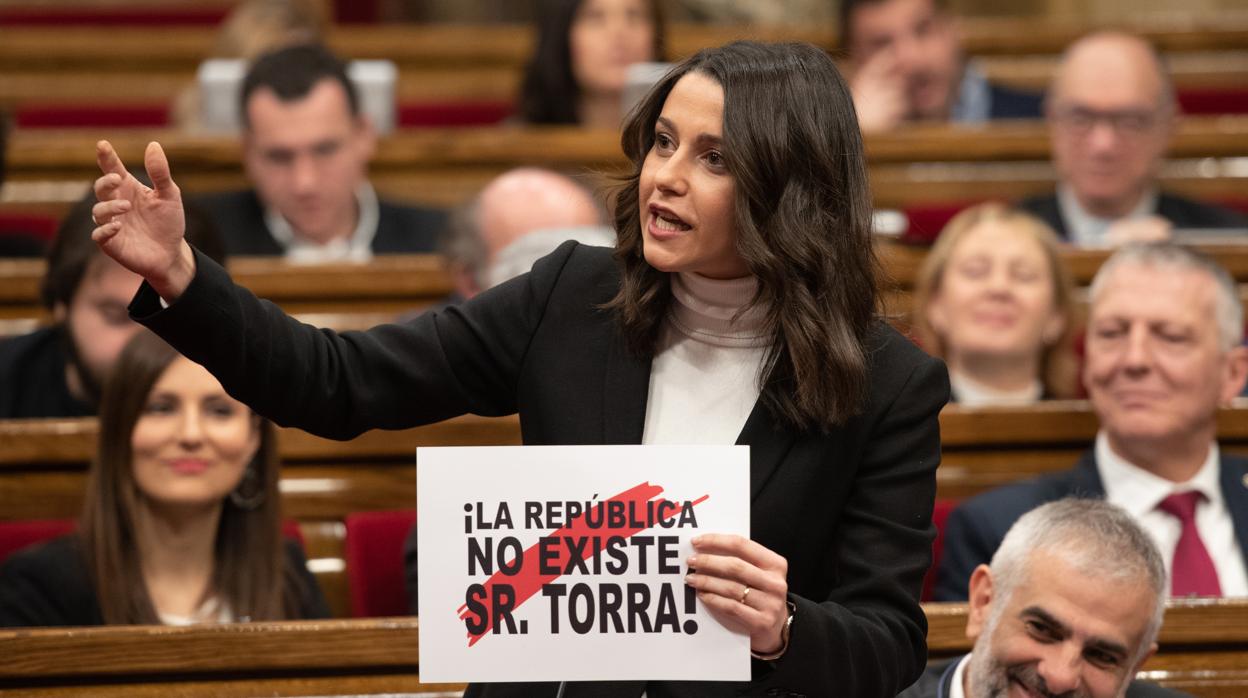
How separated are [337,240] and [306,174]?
23cm

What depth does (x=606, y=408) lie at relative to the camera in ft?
5.25

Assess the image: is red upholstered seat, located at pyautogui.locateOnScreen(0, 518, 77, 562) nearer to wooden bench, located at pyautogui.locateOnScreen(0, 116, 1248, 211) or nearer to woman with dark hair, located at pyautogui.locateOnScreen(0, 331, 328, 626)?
woman with dark hair, located at pyautogui.locateOnScreen(0, 331, 328, 626)

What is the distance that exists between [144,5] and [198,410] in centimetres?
426

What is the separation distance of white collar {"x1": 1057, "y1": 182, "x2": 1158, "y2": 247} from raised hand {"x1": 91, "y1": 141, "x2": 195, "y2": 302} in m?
3.09

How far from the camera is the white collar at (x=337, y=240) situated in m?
4.15

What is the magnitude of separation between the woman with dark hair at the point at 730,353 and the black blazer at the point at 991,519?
3.60 feet

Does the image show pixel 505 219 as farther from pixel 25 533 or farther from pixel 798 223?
pixel 798 223

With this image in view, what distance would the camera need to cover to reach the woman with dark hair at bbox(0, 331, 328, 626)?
250cm

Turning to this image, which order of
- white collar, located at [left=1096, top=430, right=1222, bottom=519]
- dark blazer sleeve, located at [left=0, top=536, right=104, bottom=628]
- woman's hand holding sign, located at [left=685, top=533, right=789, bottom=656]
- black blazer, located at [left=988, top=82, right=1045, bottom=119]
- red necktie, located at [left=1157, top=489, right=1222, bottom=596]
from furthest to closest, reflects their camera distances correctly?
1. black blazer, located at [left=988, top=82, right=1045, bottom=119]
2. white collar, located at [left=1096, top=430, right=1222, bottom=519]
3. red necktie, located at [left=1157, top=489, right=1222, bottom=596]
4. dark blazer sleeve, located at [left=0, top=536, right=104, bottom=628]
5. woman's hand holding sign, located at [left=685, top=533, right=789, bottom=656]

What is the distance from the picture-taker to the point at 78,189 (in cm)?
432

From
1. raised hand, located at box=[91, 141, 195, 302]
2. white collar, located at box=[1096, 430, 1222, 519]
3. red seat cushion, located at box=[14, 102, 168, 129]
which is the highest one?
red seat cushion, located at box=[14, 102, 168, 129]

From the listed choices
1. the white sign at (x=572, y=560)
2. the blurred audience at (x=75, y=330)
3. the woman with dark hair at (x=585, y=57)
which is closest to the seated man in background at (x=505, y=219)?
the blurred audience at (x=75, y=330)

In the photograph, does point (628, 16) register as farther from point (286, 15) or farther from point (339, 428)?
point (339, 428)

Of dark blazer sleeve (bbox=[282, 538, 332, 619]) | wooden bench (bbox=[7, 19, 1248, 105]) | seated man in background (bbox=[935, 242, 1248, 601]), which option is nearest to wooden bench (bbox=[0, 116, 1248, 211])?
wooden bench (bbox=[7, 19, 1248, 105])
